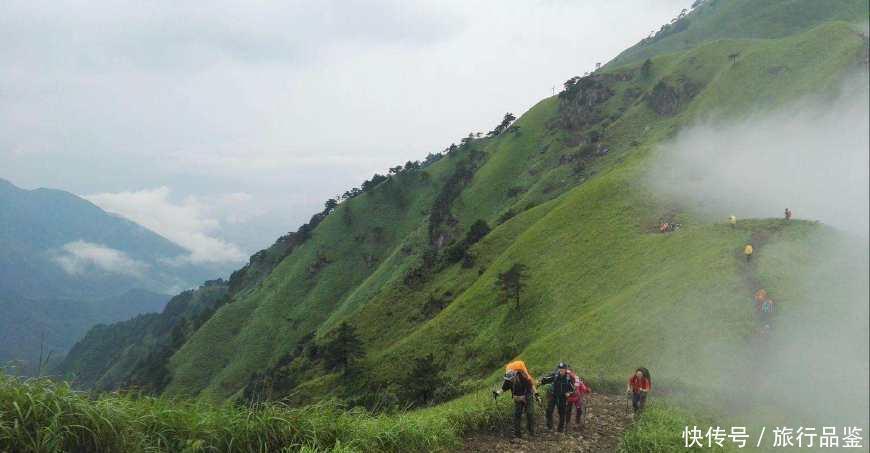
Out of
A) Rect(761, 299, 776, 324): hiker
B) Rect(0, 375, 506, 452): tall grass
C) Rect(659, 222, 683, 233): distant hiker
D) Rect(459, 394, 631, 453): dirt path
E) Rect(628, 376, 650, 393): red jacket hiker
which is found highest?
Rect(659, 222, 683, 233): distant hiker

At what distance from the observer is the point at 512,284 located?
60406 mm

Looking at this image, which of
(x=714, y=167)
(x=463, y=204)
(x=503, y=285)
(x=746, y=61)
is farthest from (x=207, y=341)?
(x=746, y=61)

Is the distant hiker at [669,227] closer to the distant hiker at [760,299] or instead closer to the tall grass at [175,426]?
the distant hiker at [760,299]

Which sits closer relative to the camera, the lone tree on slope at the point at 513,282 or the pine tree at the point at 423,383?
the pine tree at the point at 423,383

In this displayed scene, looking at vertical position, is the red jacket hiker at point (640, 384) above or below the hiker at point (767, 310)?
below

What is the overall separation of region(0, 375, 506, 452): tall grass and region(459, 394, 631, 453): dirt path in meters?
2.15

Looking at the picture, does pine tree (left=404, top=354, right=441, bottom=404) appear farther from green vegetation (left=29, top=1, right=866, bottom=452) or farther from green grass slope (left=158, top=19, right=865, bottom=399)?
green grass slope (left=158, top=19, right=865, bottom=399)

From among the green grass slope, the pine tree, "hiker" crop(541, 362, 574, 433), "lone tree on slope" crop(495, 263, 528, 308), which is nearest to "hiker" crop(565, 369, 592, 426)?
"hiker" crop(541, 362, 574, 433)

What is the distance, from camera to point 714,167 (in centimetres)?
6950

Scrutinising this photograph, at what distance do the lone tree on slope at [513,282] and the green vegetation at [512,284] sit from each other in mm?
267

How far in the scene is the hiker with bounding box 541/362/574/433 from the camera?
615 inches

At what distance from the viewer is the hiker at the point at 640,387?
1835 centimetres

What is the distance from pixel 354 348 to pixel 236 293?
4516 inches

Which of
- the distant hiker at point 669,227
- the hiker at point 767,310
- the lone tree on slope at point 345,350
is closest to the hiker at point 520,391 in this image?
the hiker at point 767,310
